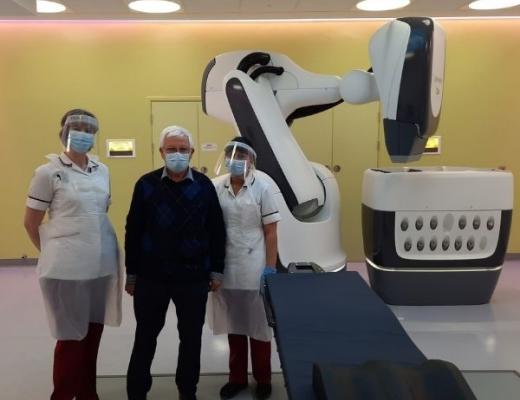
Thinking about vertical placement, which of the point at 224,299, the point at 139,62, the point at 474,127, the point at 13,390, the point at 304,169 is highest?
the point at 139,62

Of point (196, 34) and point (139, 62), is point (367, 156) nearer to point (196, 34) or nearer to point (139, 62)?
point (196, 34)

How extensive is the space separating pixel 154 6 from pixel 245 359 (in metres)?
3.37

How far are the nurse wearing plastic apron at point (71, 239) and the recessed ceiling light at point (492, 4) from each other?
154 inches

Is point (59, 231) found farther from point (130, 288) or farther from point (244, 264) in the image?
point (244, 264)

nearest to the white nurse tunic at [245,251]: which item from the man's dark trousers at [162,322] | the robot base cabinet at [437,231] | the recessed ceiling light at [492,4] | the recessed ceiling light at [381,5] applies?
the man's dark trousers at [162,322]

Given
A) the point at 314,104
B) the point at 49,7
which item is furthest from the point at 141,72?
the point at 314,104

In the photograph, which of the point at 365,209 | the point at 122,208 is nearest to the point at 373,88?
the point at 365,209

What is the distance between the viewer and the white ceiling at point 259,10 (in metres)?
4.39

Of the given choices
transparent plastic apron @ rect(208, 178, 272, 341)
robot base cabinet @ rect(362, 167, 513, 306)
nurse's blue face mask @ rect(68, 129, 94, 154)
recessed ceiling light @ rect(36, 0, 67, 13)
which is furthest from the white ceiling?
transparent plastic apron @ rect(208, 178, 272, 341)

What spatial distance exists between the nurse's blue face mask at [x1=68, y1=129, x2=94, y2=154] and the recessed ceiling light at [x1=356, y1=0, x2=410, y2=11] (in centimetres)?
319

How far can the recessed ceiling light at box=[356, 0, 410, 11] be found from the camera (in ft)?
14.7

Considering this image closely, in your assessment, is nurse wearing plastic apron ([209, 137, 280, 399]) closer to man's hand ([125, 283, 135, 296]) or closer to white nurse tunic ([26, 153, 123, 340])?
man's hand ([125, 283, 135, 296])

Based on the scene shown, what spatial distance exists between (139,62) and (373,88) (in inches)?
115

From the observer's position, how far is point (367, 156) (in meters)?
Result: 5.36
